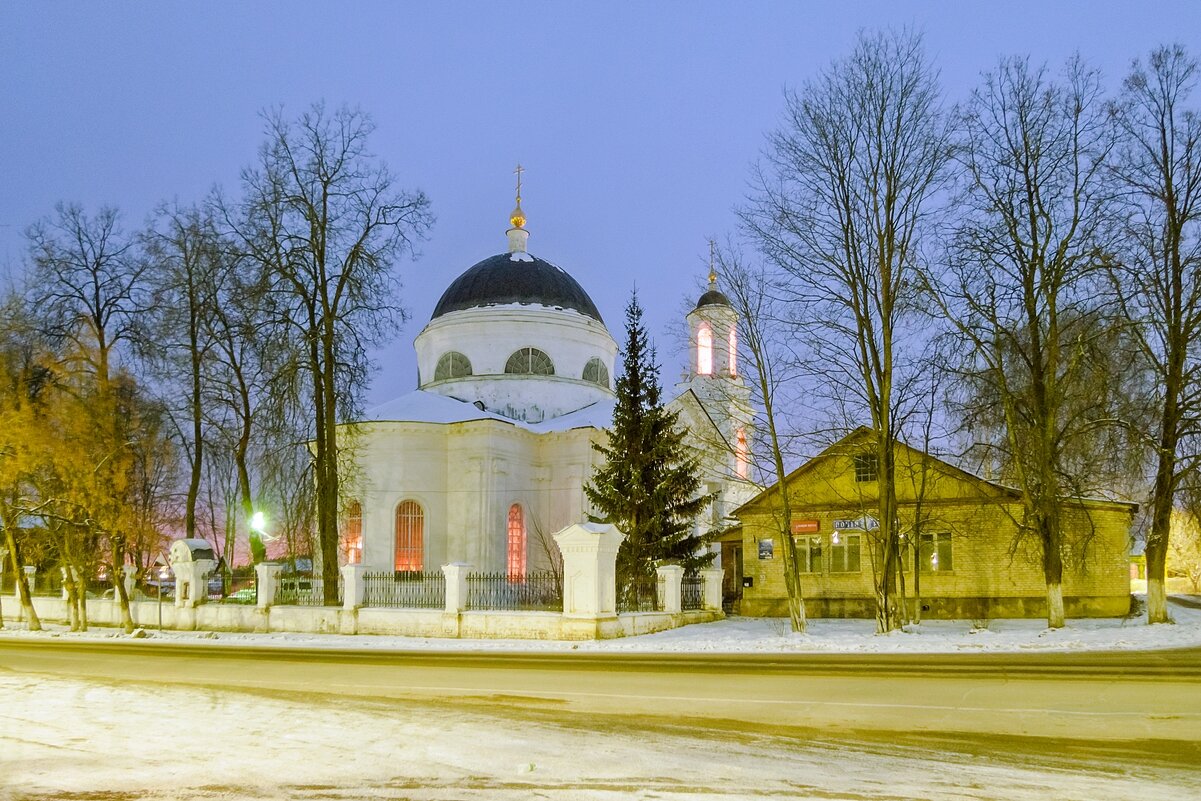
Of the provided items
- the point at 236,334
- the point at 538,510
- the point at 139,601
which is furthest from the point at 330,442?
the point at 538,510

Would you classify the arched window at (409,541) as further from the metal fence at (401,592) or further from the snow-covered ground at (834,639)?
the metal fence at (401,592)

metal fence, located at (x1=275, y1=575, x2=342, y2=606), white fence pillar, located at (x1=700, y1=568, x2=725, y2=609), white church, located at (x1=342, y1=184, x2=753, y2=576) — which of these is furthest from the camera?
white church, located at (x1=342, y1=184, x2=753, y2=576)

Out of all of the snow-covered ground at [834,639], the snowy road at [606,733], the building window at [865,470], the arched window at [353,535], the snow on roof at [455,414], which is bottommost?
the snow-covered ground at [834,639]

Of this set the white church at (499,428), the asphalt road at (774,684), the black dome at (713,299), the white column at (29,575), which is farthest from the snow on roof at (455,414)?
the asphalt road at (774,684)

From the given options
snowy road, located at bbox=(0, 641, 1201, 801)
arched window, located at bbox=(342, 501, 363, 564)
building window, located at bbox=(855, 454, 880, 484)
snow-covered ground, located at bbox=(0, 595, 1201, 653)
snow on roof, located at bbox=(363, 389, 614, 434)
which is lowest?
snow-covered ground, located at bbox=(0, 595, 1201, 653)

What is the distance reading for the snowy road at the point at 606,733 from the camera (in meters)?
5.79

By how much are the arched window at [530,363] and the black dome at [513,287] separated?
2206 millimetres

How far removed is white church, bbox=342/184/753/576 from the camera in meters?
32.9

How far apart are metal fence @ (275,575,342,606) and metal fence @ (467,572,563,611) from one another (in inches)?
159

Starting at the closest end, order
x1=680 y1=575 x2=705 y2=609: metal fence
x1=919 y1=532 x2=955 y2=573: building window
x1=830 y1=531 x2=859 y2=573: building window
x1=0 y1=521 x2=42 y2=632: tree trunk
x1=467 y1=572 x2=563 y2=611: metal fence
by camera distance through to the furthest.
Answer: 1. x1=467 y1=572 x2=563 y2=611: metal fence
2. x1=680 y1=575 x2=705 y2=609: metal fence
3. x1=919 y1=532 x2=955 y2=573: building window
4. x1=830 y1=531 x2=859 y2=573: building window
5. x1=0 y1=521 x2=42 y2=632: tree trunk

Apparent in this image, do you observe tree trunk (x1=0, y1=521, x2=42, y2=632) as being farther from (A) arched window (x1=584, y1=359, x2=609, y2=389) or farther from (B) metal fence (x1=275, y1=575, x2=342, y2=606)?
(A) arched window (x1=584, y1=359, x2=609, y2=389)

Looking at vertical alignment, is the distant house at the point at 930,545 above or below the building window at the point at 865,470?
below

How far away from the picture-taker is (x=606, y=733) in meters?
7.73

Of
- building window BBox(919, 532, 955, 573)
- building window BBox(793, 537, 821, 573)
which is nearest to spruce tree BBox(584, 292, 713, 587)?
building window BBox(793, 537, 821, 573)
